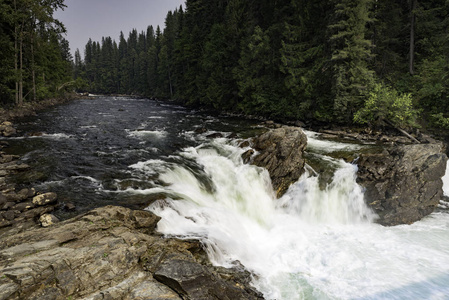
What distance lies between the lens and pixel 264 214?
38.1ft

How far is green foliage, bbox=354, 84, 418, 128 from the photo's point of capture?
59.7 feet

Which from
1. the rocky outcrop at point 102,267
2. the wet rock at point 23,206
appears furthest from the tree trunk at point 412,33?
the wet rock at point 23,206

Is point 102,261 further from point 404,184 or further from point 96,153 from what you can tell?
point 404,184

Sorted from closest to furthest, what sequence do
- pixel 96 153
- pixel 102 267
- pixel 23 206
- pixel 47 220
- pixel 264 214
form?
pixel 102 267 → pixel 47 220 → pixel 23 206 → pixel 264 214 → pixel 96 153

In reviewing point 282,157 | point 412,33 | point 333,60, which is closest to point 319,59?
point 333,60

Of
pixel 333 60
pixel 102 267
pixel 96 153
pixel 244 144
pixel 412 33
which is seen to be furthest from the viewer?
pixel 412 33

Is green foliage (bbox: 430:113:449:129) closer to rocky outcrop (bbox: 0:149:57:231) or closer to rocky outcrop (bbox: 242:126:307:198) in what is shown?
rocky outcrop (bbox: 242:126:307:198)

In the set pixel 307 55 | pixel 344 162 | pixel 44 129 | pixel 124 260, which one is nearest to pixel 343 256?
pixel 344 162

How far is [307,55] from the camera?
2378 cm

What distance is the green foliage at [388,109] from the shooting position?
18188 millimetres

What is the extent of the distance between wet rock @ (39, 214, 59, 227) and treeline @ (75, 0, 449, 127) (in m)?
20.9

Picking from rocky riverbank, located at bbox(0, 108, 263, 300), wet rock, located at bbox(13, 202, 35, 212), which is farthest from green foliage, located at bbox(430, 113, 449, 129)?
wet rock, located at bbox(13, 202, 35, 212)

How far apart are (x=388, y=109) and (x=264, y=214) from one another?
1508 cm

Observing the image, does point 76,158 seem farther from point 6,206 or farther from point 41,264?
point 41,264
